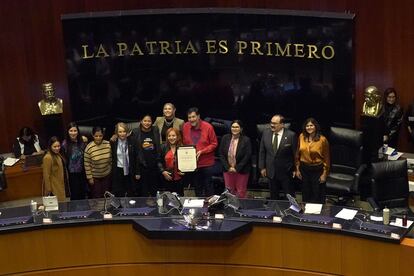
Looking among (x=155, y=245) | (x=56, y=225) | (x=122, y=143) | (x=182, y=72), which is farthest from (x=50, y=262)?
(x=182, y=72)

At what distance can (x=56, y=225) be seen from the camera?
297 inches

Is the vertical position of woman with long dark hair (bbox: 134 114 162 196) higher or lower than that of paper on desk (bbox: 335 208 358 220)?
higher

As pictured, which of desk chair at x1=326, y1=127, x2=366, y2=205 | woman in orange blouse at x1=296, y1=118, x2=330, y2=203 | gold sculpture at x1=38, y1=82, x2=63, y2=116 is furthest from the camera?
gold sculpture at x1=38, y1=82, x2=63, y2=116

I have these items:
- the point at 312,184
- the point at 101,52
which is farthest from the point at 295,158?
the point at 101,52

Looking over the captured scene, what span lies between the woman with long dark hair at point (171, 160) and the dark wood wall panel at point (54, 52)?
2820mm

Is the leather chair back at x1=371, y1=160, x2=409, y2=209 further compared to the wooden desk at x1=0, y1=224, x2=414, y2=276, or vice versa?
the leather chair back at x1=371, y1=160, x2=409, y2=209

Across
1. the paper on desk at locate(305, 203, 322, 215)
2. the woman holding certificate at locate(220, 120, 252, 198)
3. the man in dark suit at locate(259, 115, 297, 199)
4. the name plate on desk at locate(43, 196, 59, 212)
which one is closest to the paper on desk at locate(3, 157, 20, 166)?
the name plate on desk at locate(43, 196, 59, 212)

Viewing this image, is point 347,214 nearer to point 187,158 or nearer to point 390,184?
point 390,184

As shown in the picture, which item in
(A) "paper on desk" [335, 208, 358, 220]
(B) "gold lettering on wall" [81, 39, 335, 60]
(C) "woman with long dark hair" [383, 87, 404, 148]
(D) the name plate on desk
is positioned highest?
(B) "gold lettering on wall" [81, 39, 335, 60]

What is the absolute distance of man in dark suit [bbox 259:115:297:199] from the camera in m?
8.77

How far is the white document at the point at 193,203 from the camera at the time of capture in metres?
7.75

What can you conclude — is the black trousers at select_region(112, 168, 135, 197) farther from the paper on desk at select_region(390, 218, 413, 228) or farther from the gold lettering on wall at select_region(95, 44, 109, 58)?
the paper on desk at select_region(390, 218, 413, 228)

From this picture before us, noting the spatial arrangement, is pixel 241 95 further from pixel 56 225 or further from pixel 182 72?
pixel 56 225

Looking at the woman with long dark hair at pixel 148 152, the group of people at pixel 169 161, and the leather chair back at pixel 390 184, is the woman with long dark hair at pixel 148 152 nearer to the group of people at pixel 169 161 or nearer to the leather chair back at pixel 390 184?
the group of people at pixel 169 161
